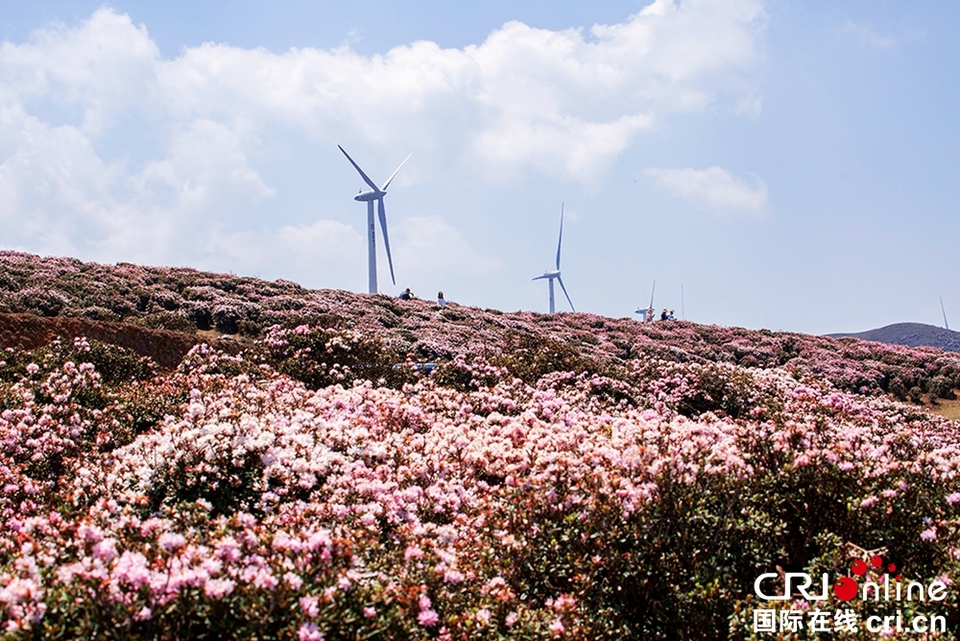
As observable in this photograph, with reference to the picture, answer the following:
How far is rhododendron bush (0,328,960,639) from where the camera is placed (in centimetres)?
473

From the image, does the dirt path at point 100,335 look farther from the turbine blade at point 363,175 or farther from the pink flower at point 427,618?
the turbine blade at point 363,175

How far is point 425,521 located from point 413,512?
17cm

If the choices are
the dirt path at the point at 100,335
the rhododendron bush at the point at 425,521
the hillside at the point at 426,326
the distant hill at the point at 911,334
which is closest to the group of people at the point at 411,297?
the hillside at the point at 426,326

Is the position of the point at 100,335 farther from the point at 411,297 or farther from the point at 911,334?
the point at 911,334

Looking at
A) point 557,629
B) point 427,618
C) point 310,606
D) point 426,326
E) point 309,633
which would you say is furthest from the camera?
point 426,326

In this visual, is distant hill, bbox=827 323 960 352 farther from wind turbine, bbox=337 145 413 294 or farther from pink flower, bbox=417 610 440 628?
pink flower, bbox=417 610 440 628

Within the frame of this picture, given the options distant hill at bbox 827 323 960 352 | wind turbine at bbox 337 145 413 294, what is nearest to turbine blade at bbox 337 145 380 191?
wind turbine at bbox 337 145 413 294

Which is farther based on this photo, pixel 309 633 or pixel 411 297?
pixel 411 297

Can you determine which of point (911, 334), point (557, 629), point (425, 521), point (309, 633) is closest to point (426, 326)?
point (425, 521)

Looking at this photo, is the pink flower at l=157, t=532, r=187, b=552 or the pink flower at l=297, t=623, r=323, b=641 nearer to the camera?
the pink flower at l=297, t=623, r=323, b=641

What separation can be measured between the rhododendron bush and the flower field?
22 mm

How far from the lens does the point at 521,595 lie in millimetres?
6484

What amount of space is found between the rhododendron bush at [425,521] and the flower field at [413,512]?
0.07 ft

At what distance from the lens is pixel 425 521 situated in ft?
26.3
